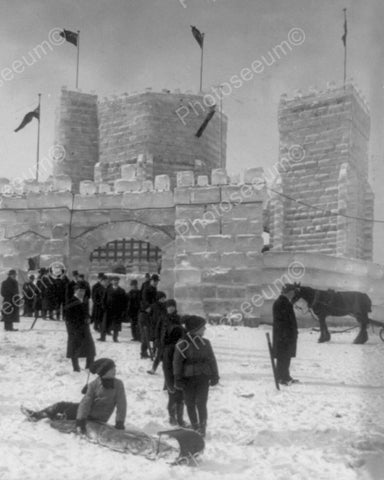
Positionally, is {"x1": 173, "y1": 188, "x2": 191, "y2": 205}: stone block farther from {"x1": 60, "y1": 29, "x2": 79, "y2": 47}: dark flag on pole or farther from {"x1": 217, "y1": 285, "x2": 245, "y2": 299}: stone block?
{"x1": 60, "y1": 29, "x2": 79, "y2": 47}: dark flag on pole

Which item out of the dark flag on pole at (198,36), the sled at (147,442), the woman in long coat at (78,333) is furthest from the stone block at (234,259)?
the sled at (147,442)

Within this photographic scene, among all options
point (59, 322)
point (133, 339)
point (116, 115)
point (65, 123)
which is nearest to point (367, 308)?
point (133, 339)

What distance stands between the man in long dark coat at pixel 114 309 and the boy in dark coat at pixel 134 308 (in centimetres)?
53

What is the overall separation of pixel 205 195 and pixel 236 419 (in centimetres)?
1025

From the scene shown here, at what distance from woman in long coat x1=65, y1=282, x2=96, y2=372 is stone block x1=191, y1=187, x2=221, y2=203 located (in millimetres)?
7754

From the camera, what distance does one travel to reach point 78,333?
9.42 metres

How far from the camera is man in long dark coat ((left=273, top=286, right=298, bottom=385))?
8.77 m

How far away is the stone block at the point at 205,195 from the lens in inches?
658

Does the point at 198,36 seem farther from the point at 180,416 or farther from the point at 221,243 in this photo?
the point at 180,416

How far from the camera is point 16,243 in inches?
706

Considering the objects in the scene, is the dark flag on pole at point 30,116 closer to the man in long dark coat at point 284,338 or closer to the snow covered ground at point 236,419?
the snow covered ground at point 236,419

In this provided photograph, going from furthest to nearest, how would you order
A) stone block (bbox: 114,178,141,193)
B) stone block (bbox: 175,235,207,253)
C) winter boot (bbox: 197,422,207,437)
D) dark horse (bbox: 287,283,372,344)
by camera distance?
1. stone block (bbox: 114,178,141,193)
2. stone block (bbox: 175,235,207,253)
3. dark horse (bbox: 287,283,372,344)
4. winter boot (bbox: 197,422,207,437)

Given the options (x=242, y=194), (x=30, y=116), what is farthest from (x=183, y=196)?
(x=30, y=116)

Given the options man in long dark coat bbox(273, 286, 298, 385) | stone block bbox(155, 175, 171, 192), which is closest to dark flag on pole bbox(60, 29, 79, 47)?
stone block bbox(155, 175, 171, 192)
